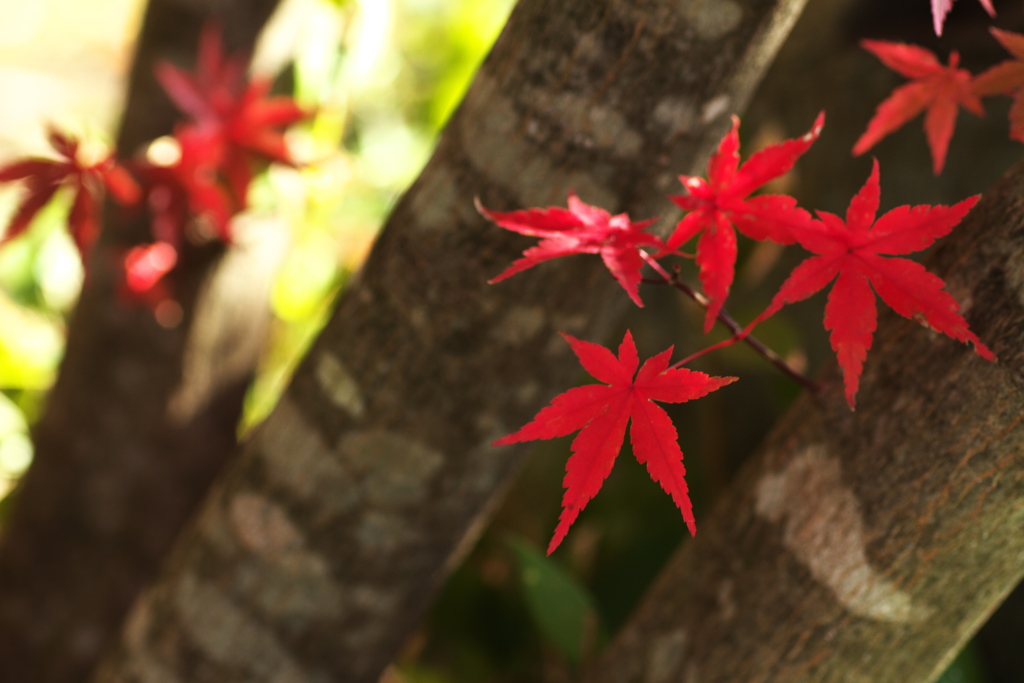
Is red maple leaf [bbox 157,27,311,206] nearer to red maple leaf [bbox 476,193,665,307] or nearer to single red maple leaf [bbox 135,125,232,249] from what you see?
single red maple leaf [bbox 135,125,232,249]

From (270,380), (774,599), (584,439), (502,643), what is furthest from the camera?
(270,380)

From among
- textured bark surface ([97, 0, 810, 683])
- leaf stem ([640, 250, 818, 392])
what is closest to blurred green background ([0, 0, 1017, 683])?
textured bark surface ([97, 0, 810, 683])

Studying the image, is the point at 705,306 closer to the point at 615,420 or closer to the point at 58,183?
the point at 615,420

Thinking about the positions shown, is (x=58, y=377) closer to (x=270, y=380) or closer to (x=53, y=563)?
(x=53, y=563)

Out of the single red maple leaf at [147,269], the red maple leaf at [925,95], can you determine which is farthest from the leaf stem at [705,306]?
the single red maple leaf at [147,269]

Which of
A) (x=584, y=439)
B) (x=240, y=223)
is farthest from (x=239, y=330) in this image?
(x=584, y=439)

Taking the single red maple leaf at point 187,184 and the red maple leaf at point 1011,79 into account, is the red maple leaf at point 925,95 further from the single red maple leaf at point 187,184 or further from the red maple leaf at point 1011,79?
the single red maple leaf at point 187,184

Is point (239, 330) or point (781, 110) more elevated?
point (781, 110)

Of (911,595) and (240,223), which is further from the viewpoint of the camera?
(240,223)
